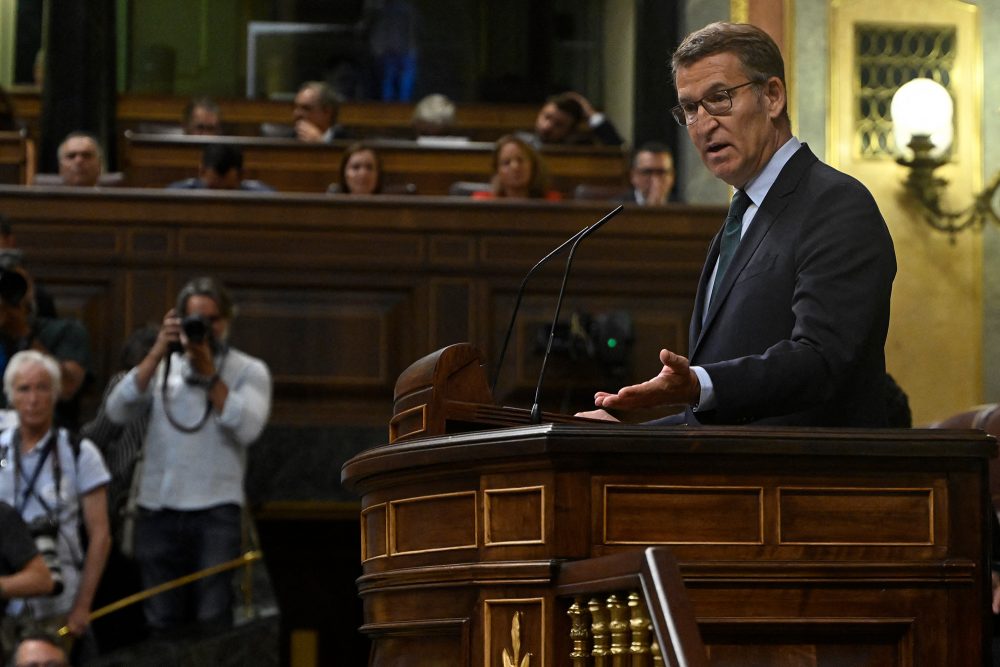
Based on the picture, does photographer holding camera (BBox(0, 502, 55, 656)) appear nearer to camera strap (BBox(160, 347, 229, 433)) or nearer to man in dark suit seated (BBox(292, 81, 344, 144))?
camera strap (BBox(160, 347, 229, 433))

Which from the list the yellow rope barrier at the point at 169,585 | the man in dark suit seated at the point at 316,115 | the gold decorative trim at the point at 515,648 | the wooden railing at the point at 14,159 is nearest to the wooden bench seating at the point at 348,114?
the man in dark suit seated at the point at 316,115

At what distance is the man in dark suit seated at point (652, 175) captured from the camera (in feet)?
25.6

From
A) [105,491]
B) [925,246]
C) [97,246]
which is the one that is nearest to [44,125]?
[97,246]

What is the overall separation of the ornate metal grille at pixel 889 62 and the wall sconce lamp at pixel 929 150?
144 mm

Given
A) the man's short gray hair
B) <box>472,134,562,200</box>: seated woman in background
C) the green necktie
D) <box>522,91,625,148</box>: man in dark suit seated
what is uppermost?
<box>522,91,625,148</box>: man in dark suit seated

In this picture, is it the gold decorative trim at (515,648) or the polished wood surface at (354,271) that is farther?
the polished wood surface at (354,271)

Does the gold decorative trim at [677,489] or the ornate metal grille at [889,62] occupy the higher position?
the ornate metal grille at [889,62]

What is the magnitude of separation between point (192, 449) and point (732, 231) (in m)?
3.39

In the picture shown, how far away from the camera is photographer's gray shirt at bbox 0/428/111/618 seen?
5.55 m

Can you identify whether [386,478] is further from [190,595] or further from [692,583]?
[190,595]

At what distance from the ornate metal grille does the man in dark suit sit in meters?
5.58

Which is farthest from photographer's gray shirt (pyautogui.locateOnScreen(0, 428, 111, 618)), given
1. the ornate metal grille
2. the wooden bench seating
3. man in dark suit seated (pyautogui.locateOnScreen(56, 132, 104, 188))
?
the wooden bench seating

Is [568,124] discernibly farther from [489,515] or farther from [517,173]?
[489,515]

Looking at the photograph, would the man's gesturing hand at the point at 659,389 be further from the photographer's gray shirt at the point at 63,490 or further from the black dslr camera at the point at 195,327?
the black dslr camera at the point at 195,327
